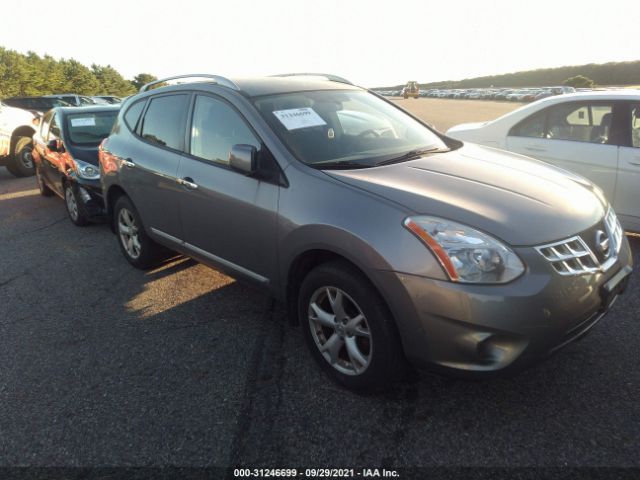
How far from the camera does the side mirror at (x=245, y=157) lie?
288 cm

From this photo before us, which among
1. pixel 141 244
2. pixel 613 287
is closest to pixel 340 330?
pixel 613 287

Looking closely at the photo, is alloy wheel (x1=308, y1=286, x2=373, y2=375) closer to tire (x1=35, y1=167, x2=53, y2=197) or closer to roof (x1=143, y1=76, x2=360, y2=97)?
roof (x1=143, y1=76, x2=360, y2=97)

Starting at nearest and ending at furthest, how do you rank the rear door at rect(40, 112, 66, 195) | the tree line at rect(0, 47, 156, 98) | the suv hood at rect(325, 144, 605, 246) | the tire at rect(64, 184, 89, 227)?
the suv hood at rect(325, 144, 605, 246), the tire at rect(64, 184, 89, 227), the rear door at rect(40, 112, 66, 195), the tree line at rect(0, 47, 156, 98)

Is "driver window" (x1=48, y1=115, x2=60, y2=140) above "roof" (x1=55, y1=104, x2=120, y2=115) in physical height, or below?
below

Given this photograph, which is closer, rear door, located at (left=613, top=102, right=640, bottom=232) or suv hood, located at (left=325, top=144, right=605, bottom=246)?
suv hood, located at (left=325, top=144, right=605, bottom=246)

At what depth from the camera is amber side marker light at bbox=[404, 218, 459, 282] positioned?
7.12 feet

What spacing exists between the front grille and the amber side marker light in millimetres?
411

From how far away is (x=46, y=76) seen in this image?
32531 mm

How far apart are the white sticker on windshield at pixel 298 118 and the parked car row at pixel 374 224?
0.01 m

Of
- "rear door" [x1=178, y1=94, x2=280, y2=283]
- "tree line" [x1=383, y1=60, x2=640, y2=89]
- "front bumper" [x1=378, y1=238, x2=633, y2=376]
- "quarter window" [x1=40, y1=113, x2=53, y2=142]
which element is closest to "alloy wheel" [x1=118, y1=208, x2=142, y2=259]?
"rear door" [x1=178, y1=94, x2=280, y2=283]

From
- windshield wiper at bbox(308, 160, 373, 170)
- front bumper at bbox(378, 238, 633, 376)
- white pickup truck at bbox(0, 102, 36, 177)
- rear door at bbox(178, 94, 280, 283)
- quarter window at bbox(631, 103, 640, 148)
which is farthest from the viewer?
white pickup truck at bbox(0, 102, 36, 177)

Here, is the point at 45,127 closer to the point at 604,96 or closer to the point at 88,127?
the point at 88,127

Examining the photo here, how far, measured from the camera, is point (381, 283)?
2.33 metres

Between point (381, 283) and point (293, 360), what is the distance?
1.04m
